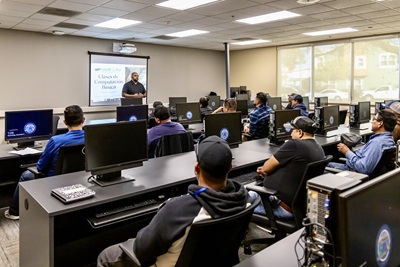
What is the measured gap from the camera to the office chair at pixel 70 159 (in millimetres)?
2766

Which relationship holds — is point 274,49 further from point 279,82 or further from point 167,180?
point 167,180

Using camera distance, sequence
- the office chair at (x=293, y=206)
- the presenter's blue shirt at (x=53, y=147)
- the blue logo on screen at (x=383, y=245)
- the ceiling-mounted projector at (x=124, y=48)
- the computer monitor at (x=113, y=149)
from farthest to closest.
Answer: the ceiling-mounted projector at (x=124, y=48) < the presenter's blue shirt at (x=53, y=147) < the computer monitor at (x=113, y=149) < the office chair at (x=293, y=206) < the blue logo on screen at (x=383, y=245)

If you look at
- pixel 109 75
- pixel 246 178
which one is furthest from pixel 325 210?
pixel 109 75

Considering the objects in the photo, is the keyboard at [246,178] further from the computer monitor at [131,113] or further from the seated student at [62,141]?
the computer monitor at [131,113]

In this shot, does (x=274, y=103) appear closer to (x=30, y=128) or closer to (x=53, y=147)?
(x=30, y=128)

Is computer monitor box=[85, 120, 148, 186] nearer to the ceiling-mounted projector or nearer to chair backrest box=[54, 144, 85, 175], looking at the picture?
chair backrest box=[54, 144, 85, 175]

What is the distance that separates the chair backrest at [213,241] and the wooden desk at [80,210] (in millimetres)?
884

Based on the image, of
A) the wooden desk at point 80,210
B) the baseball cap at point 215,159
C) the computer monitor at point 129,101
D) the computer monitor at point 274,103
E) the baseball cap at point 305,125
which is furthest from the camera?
the computer monitor at point 274,103

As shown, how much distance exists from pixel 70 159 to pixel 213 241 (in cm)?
190

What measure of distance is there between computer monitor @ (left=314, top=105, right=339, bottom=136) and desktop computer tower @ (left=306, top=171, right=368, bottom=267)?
3592 mm

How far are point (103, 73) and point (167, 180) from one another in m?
6.95

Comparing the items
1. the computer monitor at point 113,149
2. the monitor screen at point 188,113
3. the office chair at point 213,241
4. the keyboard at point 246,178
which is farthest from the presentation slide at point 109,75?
the office chair at point 213,241

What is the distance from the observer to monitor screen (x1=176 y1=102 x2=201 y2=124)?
5.68 m

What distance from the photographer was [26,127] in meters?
3.96
